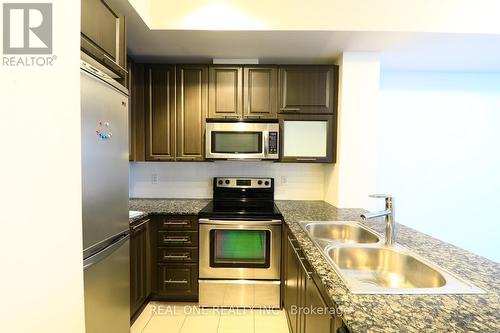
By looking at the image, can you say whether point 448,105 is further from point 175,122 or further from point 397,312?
point 175,122

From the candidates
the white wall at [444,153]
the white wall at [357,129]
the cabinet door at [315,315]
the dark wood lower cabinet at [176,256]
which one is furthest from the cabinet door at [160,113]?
the white wall at [444,153]

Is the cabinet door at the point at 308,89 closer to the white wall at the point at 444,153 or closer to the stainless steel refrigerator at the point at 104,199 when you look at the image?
the white wall at the point at 444,153

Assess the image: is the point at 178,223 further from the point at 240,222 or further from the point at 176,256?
the point at 240,222

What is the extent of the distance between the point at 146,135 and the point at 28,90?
188 centimetres

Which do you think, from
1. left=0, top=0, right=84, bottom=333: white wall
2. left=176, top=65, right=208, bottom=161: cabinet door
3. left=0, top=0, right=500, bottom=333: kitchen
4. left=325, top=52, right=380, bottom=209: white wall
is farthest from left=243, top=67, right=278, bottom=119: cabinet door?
left=0, top=0, right=84, bottom=333: white wall

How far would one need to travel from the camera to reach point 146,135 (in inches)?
103

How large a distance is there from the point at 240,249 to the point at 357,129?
1.67 meters

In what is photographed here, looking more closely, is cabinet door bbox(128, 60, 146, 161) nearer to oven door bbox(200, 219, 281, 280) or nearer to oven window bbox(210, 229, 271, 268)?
oven door bbox(200, 219, 281, 280)

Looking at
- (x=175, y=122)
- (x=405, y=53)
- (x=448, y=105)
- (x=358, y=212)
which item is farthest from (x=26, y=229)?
(x=448, y=105)

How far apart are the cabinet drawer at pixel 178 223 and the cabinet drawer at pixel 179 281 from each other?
1.18 ft

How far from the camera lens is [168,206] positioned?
8.18 ft

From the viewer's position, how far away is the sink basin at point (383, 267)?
122 centimetres

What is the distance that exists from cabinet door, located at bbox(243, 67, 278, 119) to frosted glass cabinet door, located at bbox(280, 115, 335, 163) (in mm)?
204

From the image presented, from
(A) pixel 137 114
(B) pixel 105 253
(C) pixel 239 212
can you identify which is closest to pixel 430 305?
(B) pixel 105 253
